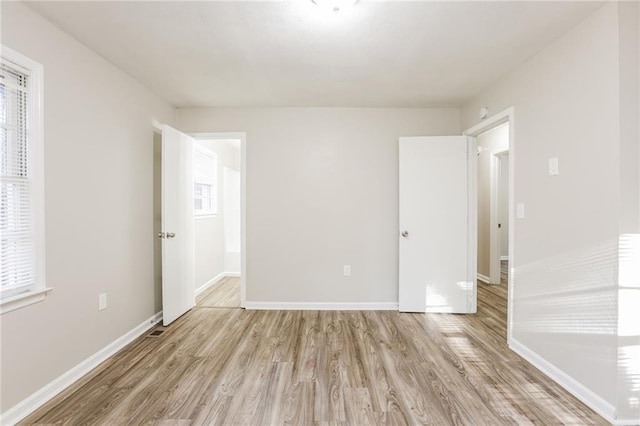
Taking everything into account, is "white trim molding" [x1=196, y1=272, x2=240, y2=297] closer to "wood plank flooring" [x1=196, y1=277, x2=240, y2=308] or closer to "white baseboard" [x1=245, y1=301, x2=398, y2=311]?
"wood plank flooring" [x1=196, y1=277, x2=240, y2=308]

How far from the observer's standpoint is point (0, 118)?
1631mm

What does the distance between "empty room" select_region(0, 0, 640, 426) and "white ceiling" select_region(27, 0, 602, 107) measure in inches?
0.8

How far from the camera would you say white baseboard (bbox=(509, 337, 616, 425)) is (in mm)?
1678

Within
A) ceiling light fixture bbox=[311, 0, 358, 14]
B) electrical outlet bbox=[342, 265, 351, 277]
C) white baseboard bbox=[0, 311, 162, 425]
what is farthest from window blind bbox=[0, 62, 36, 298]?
electrical outlet bbox=[342, 265, 351, 277]

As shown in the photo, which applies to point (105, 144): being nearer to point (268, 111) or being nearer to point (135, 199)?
point (135, 199)

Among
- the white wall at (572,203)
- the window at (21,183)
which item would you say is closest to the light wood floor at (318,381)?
the white wall at (572,203)

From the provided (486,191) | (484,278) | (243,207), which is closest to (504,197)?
(486,191)

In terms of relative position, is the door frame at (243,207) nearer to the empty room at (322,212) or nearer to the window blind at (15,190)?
the empty room at (322,212)

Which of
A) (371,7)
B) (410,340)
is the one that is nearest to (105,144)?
(371,7)

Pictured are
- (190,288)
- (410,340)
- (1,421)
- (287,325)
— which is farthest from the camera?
(190,288)

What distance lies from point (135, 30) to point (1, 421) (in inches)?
97.6

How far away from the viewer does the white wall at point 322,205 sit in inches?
138

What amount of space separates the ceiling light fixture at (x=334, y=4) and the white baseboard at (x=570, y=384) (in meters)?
2.75

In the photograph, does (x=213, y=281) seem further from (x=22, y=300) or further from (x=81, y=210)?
(x=22, y=300)
